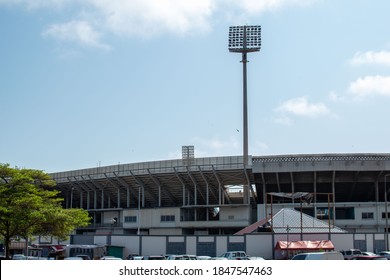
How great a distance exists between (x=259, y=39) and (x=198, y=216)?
34469 millimetres

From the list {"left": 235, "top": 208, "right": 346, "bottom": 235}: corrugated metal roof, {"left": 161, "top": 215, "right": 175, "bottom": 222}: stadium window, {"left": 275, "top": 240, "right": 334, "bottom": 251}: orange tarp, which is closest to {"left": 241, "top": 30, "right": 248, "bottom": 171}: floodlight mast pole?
{"left": 161, "top": 215, "right": 175, "bottom": 222}: stadium window

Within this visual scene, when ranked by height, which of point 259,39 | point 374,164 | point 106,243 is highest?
point 259,39

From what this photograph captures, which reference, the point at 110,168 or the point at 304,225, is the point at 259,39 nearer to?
the point at 110,168

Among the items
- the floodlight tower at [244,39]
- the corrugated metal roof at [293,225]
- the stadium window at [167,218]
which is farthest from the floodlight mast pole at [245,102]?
the corrugated metal roof at [293,225]

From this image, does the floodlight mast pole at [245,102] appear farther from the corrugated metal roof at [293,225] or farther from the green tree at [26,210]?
the green tree at [26,210]

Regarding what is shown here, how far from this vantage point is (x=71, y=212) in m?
50.0

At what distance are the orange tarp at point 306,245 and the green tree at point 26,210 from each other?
19436 mm

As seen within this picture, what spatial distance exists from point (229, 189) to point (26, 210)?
60.0 meters

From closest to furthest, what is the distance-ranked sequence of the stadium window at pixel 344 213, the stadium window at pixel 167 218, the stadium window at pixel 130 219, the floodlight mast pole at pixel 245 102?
the stadium window at pixel 344 213, the stadium window at pixel 167 218, the floodlight mast pole at pixel 245 102, the stadium window at pixel 130 219

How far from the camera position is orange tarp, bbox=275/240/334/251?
5156 centimetres

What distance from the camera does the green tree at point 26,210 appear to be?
45156mm

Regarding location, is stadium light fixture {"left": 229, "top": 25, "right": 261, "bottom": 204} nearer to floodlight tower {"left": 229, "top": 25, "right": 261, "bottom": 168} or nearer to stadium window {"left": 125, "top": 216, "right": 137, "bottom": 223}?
floodlight tower {"left": 229, "top": 25, "right": 261, "bottom": 168}

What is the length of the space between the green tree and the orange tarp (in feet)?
63.8
